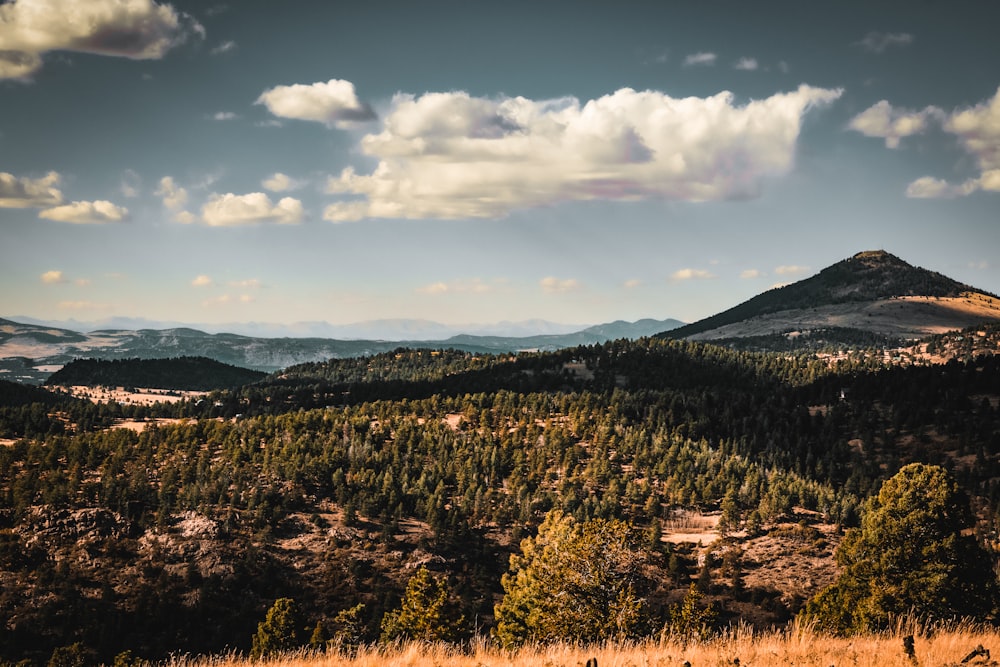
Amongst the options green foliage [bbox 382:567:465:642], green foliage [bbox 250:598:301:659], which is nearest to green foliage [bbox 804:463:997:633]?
green foliage [bbox 382:567:465:642]

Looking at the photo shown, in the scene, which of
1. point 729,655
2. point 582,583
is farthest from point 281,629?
point 729,655

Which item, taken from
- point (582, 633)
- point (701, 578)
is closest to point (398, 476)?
point (701, 578)

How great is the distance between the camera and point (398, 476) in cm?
16525

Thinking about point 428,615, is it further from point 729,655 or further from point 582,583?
point 729,655

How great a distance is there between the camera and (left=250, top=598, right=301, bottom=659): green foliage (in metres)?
71.9

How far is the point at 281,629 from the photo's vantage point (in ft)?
240

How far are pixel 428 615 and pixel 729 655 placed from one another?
5034 centimetres

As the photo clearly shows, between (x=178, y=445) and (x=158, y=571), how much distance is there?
63.2 metres

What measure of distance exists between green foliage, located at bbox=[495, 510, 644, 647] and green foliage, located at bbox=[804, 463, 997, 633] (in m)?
13.0

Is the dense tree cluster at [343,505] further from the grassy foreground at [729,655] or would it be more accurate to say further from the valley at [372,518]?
the grassy foreground at [729,655]

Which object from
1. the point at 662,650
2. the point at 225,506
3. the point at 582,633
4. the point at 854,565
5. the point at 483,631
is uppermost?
the point at 662,650

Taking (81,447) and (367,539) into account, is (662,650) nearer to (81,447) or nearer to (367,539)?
(367,539)

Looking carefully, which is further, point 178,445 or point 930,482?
point 178,445

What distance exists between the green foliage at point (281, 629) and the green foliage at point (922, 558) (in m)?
59.6
